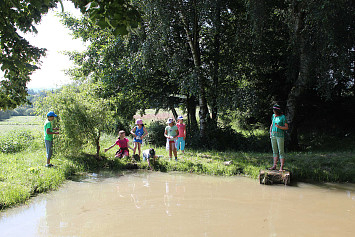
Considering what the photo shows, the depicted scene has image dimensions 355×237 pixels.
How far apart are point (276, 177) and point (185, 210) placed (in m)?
3.49

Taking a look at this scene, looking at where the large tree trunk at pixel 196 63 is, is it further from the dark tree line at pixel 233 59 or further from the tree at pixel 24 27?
the tree at pixel 24 27

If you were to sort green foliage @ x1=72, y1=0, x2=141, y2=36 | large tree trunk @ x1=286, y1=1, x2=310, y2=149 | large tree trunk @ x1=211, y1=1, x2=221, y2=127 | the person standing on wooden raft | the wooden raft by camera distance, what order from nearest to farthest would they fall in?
1. green foliage @ x1=72, y1=0, x2=141, y2=36
2. the wooden raft
3. the person standing on wooden raft
4. large tree trunk @ x1=286, y1=1, x2=310, y2=149
5. large tree trunk @ x1=211, y1=1, x2=221, y2=127

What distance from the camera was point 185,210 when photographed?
6422 mm

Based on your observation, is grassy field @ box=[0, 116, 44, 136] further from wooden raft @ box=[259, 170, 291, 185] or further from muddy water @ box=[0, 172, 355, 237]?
wooden raft @ box=[259, 170, 291, 185]

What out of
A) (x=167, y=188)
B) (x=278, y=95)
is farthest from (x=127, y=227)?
(x=278, y=95)

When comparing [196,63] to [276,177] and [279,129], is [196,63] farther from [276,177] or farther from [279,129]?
[276,177]

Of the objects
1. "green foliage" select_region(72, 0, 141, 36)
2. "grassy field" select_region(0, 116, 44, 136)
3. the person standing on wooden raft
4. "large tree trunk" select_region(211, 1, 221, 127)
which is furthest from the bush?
"green foliage" select_region(72, 0, 141, 36)

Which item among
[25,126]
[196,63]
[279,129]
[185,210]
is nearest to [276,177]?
[279,129]

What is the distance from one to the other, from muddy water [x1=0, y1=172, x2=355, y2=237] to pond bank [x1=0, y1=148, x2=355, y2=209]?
0.59 meters

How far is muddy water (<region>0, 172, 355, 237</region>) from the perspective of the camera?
5340 millimetres

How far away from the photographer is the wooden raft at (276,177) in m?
8.39

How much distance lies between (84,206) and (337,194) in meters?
6.55

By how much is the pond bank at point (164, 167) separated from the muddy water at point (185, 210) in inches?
23.2

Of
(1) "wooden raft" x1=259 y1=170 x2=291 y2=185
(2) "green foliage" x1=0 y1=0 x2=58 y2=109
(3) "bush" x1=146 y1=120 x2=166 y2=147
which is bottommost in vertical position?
Result: (1) "wooden raft" x1=259 y1=170 x2=291 y2=185
